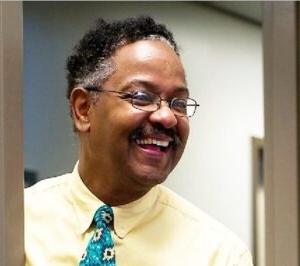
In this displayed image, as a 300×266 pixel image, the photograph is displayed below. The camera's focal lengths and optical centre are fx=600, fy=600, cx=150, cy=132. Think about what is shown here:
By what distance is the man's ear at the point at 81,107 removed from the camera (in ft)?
3.44

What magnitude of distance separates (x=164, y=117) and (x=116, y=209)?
21 centimetres

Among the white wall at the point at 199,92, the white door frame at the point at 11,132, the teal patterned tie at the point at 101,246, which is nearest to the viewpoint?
the white door frame at the point at 11,132

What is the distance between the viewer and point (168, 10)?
2568mm

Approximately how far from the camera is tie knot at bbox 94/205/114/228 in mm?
994

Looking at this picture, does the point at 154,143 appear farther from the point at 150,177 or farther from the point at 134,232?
the point at 134,232

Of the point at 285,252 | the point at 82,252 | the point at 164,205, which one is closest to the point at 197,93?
the point at 164,205

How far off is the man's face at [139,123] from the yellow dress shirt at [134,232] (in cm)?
6

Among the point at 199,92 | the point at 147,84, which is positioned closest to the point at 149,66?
the point at 147,84

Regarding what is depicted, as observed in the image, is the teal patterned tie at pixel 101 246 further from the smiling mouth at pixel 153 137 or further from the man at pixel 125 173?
the smiling mouth at pixel 153 137

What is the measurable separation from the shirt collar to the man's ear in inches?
3.7

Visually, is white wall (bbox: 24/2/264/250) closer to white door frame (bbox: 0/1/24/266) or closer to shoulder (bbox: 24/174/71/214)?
shoulder (bbox: 24/174/71/214)

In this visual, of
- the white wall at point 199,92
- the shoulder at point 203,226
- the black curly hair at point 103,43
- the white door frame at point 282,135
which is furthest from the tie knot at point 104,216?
the white wall at point 199,92

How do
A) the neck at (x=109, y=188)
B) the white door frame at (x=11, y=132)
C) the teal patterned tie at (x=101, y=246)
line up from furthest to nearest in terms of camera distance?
the neck at (x=109, y=188) < the teal patterned tie at (x=101, y=246) < the white door frame at (x=11, y=132)

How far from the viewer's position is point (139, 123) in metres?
0.93
